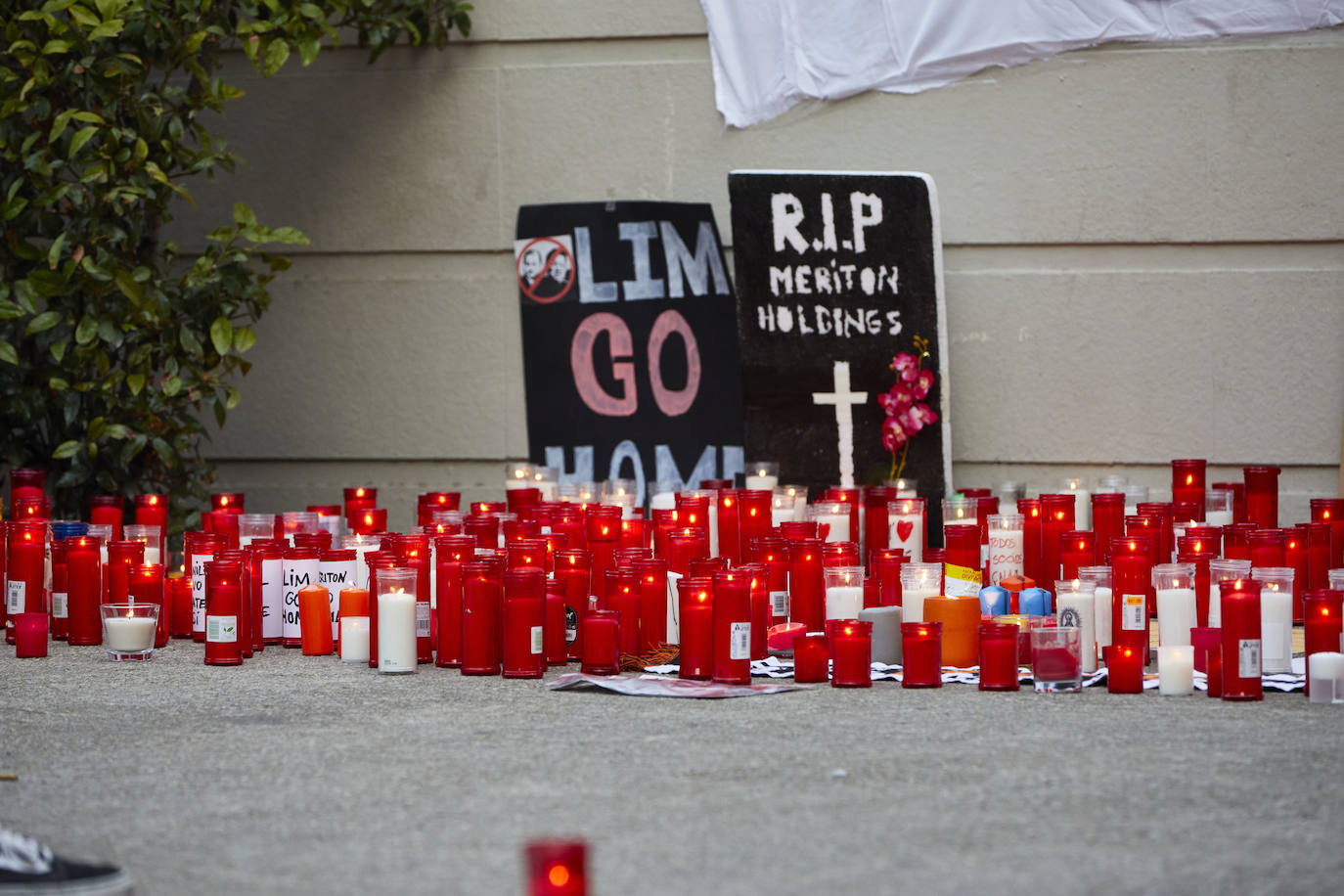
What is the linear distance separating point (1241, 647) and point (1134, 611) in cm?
36

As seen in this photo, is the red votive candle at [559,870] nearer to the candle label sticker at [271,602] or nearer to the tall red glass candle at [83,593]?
the candle label sticker at [271,602]

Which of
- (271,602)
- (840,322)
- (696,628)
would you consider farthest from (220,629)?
(840,322)

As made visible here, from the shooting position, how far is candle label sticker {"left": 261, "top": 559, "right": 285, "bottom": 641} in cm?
485

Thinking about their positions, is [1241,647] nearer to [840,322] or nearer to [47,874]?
[47,874]

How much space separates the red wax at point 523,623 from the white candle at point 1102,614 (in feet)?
4.28

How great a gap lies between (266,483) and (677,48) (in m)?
2.30

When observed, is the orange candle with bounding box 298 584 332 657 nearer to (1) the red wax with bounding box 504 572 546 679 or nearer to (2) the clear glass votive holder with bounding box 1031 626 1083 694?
(1) the red wax with bounding box 504 572 546 679

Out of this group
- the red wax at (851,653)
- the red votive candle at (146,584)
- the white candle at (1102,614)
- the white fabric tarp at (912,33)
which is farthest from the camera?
the white fabric tarp at (912,33)

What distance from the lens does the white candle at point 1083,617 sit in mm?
4242

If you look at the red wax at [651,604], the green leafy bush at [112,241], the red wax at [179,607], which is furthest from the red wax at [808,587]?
the green leafy bush at [112,241]

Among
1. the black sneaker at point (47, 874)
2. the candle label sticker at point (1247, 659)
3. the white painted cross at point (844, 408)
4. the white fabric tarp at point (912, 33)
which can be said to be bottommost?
the black sneaker at point (47, 874)

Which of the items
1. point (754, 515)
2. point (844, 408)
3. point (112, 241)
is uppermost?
point (112, 241)

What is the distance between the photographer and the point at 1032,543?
5172 millimetres

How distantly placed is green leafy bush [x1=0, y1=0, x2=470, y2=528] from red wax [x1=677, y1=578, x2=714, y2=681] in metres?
2.42
